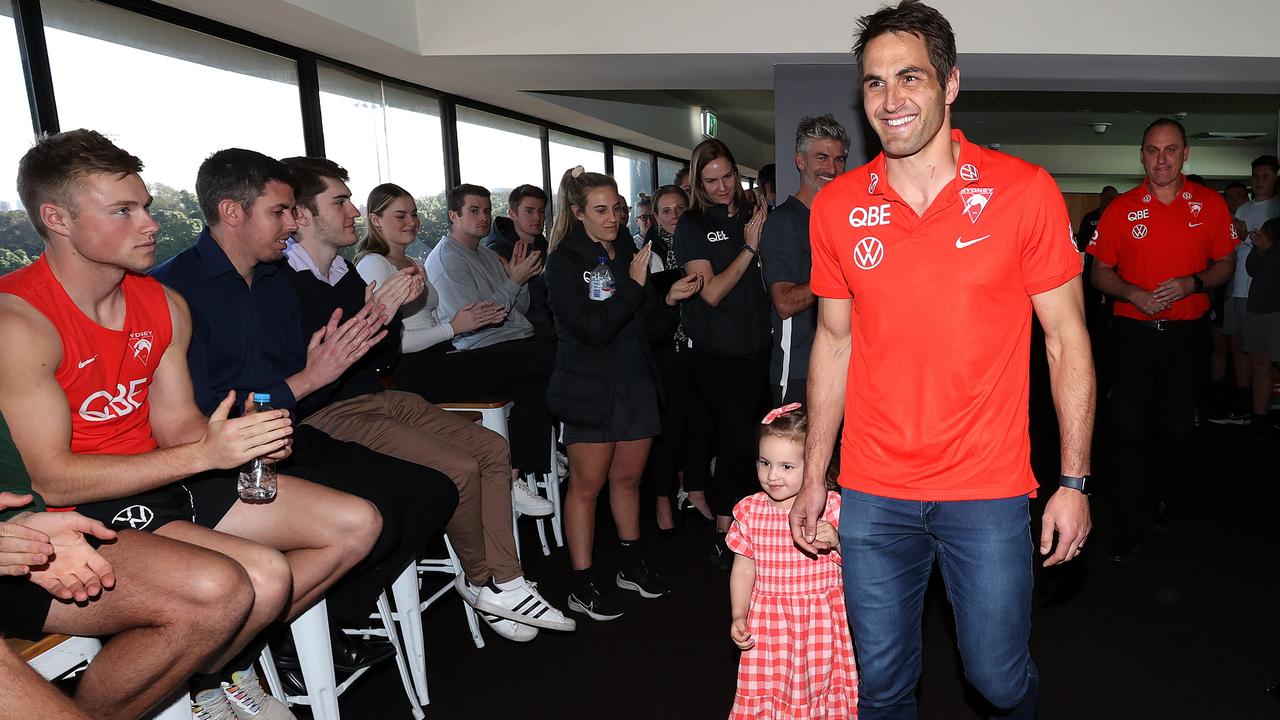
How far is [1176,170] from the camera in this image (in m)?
3.19

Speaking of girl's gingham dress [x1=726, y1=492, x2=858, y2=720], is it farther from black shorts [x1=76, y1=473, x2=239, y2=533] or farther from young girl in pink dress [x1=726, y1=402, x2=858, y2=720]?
black shorts [x1=76, y1=473, x2=239, y2=533]

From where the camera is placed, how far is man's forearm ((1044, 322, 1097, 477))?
1.55 metres

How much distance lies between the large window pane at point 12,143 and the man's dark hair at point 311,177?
1022mm

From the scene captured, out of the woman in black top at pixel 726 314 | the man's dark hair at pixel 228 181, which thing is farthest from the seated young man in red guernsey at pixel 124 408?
the woman in black top at pixel 726 314

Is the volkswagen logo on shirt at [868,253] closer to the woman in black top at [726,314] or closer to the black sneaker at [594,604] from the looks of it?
the woman in black top at [726,314]

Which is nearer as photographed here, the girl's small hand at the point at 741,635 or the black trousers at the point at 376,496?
the girl's small hand at the point at 741,635

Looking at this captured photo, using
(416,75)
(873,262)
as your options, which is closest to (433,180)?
(416,75)

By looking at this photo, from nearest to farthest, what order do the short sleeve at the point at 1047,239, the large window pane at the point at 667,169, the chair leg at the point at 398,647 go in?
1. the short sleeve at the point at 1047,239
2. the chair leg at the point at 398,647
3. the large window pane at the point at 667,169

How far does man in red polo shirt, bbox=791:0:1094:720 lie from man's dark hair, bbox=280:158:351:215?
6.26 feet

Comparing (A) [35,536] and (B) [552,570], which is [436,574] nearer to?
(B) [552,570]

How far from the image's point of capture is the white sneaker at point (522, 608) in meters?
2.86

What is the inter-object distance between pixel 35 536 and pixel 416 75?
4.65 m

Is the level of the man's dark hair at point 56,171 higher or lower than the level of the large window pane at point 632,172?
lower

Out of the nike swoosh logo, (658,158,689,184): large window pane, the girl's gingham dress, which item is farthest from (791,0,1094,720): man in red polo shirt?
(658,158,689,184): large window pane
